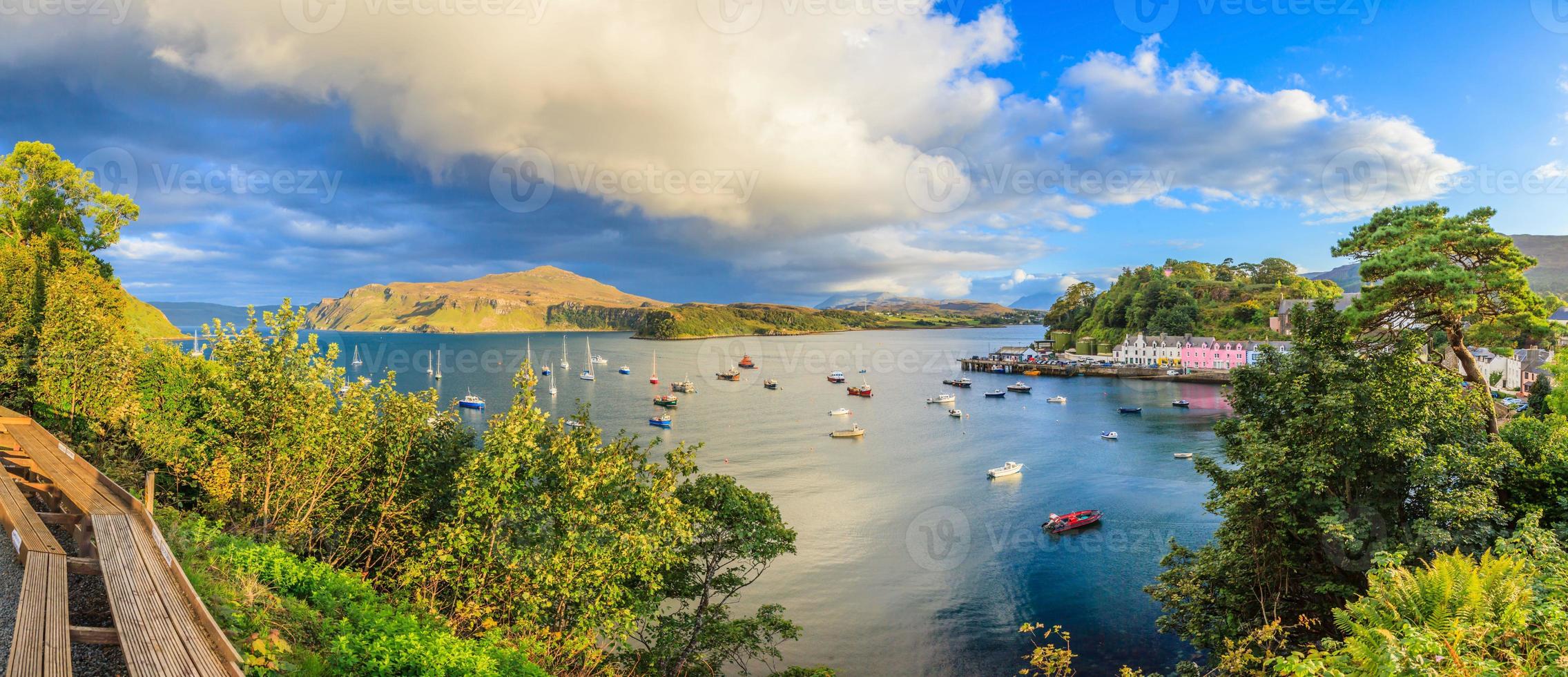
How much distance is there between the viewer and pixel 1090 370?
352ft

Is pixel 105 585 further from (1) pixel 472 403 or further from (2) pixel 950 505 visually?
(1) pixel 472 403

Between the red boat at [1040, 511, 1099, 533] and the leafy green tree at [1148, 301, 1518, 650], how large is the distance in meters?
15.3

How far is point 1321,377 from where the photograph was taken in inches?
599

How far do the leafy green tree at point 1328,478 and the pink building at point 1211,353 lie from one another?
323 ft

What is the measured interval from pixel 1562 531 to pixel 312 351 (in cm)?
2401

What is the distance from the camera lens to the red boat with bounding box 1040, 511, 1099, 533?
104 ft

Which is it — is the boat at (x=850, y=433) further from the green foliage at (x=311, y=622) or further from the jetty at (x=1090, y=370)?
the jetty at (x=1090, y=370)

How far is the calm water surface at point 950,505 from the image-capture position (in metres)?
22.5

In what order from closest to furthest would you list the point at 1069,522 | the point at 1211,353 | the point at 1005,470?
the point at 1069,522 → the point at 1005,470 → the point at 1211,353

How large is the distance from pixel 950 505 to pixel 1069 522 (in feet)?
23.3

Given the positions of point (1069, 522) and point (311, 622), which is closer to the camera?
point (311, 622)

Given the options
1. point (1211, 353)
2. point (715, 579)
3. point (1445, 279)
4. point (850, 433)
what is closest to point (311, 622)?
point (715, 579)

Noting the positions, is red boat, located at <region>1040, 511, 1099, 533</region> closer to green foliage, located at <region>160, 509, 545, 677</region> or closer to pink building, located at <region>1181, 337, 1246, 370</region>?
green foliage, located at <region>160, 509, 545, 677</region>

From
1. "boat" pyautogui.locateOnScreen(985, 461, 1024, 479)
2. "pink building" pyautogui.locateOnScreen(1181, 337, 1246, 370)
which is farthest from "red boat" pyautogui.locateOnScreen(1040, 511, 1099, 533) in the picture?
"pink building" pyautogui.locateOnScreen(1181, 337, 1246, 370)
